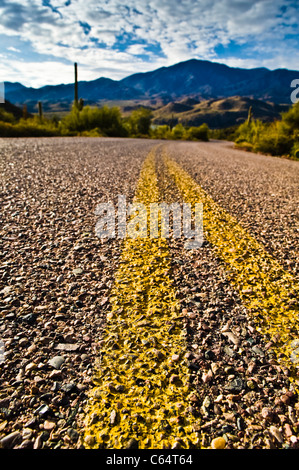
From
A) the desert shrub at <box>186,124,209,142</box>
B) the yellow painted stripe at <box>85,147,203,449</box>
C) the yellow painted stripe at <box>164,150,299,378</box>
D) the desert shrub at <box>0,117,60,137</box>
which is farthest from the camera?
the desert shrub at <box>186,124,209,142</box>

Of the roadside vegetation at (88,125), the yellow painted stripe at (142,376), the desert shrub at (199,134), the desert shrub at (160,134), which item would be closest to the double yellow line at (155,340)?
the yellow painted stripe at (142,376)

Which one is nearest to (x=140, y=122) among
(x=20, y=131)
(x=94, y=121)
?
(x=94, y=121)

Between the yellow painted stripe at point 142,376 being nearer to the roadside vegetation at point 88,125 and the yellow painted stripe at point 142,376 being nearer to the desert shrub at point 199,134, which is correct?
Answer: the roadside vegetation at point 88,125

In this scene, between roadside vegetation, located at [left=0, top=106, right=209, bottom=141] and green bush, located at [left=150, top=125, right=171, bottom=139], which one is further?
green bush, located at [left=150, top=125, right=171, bottom=139]

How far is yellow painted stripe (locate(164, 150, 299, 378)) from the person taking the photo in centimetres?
149

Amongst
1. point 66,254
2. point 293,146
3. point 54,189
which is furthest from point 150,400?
point 293,146

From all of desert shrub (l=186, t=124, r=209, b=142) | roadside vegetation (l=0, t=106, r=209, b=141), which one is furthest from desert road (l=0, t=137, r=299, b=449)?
desert shrub (l=186, t=124, r=209, b=142)

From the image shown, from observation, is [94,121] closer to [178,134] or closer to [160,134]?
[160,134]

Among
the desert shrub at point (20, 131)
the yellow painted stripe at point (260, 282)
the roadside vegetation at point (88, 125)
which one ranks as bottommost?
the yellow painted stripe at point (260, 282)

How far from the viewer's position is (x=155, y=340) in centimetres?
141

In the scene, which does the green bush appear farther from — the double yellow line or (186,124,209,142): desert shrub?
the double yellow line

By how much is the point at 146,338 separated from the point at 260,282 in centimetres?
107

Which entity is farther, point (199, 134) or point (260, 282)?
point (199, 134)

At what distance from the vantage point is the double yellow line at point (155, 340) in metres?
1.00
